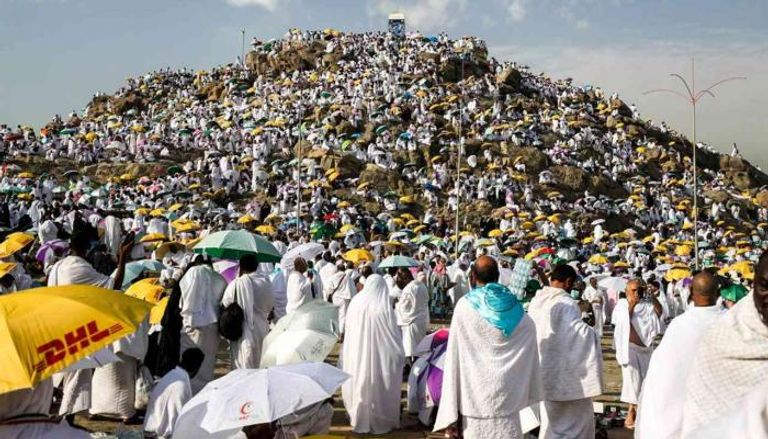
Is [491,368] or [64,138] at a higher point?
[64,138]

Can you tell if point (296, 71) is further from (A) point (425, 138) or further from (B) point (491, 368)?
(B) point (491, 368)

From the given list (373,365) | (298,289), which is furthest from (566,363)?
(298,289)

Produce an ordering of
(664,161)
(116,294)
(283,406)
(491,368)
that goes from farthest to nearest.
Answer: (664,161)
(491,368)
(283,406)
(116,294)

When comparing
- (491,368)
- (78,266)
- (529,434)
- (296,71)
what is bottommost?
(529,434)

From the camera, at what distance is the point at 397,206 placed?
33.7 m

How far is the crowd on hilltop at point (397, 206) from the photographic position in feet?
Answer: 20.4

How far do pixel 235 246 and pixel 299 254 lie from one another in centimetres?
542

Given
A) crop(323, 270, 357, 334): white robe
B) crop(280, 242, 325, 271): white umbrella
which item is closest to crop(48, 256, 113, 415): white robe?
crop(323, 270, 357, 334): white robe

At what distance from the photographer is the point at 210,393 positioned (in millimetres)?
3727

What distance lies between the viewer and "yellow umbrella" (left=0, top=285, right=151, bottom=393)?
251 centimetres

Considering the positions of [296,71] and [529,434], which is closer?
[529,434]

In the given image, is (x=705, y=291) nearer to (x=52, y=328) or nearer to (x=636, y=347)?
(x=52, y=328)

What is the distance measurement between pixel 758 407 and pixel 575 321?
150 inches

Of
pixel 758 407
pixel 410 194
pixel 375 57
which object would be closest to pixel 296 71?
pixel 375 57
